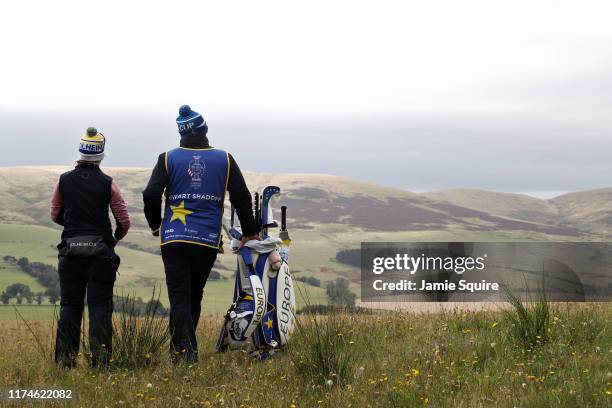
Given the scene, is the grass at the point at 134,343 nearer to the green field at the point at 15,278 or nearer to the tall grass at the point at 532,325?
the tall grass at the point at 532,325

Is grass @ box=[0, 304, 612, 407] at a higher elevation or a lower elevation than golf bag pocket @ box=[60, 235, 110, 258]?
lower

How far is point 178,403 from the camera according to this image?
21.7 ft

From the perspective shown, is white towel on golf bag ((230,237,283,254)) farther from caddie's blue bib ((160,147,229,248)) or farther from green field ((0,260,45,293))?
green field ((0,260,45,293))

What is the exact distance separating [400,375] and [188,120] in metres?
3.55

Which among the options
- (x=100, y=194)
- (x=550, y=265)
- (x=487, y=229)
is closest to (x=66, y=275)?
(x=100, y=194)

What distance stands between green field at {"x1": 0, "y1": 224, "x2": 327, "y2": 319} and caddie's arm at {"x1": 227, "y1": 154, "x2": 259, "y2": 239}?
5767 centimetres

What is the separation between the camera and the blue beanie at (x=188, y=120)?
332 inches

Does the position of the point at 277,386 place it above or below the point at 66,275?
below

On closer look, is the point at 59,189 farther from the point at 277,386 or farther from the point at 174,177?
the point at 277,386

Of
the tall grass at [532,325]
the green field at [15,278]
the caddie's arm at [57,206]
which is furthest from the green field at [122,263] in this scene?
the tall grass at [532,325]

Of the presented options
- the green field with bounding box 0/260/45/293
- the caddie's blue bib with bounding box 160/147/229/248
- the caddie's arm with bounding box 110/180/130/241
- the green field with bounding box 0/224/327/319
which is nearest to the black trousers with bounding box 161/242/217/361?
the caddie's blue bib with bounding box 160/147/229/248

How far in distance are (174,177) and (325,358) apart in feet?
8.55

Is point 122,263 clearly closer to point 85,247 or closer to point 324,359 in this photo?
point 85,247

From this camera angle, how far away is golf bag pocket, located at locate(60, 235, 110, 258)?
8117 millimetres
